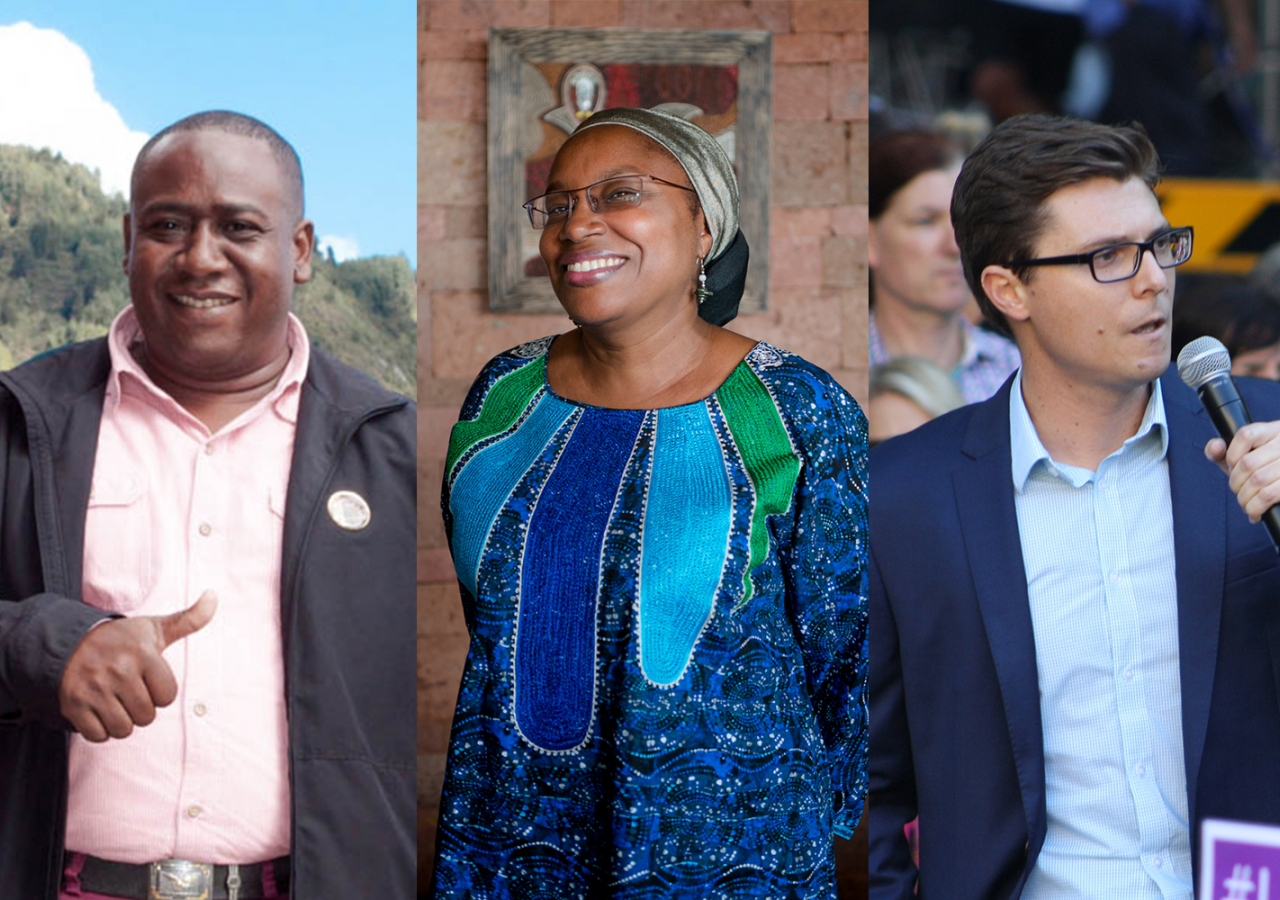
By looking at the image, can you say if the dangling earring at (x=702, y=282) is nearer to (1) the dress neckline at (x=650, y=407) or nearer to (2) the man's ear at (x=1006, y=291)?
(1) the dress neckline at (x=650, y=407)

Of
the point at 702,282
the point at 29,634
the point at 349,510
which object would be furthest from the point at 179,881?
the point at 702,282

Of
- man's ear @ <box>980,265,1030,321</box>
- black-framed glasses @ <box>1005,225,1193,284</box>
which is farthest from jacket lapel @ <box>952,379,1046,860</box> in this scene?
black-framed glasses @ <box>1005,225,1193,284</box>

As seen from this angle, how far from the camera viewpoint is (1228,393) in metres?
2.22

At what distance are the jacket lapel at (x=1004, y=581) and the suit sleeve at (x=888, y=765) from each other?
17 cm

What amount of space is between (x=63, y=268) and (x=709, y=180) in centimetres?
109

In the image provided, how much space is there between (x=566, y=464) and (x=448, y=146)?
2.15 metres

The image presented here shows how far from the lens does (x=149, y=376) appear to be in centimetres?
238

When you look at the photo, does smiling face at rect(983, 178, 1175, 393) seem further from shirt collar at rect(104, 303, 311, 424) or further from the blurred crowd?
shirt collar at rect(104, 303, 311, 424)

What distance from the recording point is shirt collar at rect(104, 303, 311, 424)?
7.78 ft

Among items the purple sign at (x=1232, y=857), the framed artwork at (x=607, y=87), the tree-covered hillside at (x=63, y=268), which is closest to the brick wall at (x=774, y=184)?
the framed artwork at (x=607, y=87)

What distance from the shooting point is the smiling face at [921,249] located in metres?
2.40

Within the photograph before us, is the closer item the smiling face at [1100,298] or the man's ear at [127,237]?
the smiling face at [1100,298]

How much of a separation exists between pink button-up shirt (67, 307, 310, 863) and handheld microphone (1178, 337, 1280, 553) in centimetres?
146

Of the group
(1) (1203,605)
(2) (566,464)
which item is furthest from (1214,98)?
(2) (566,464)
